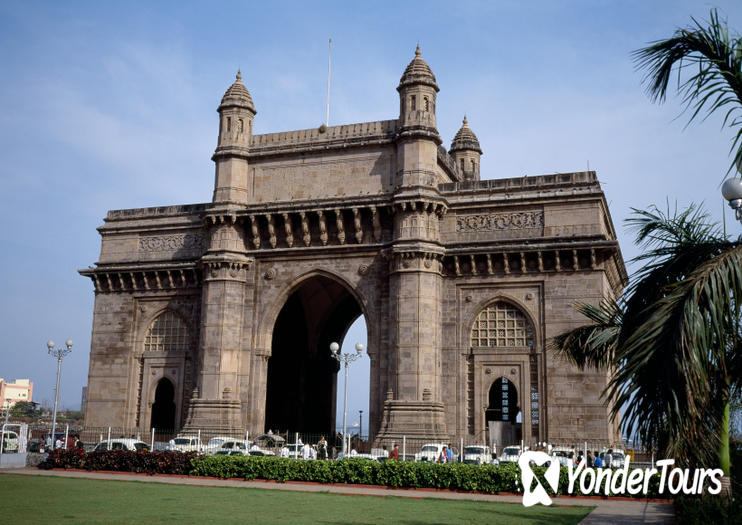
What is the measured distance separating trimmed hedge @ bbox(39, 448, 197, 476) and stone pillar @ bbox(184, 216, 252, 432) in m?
6.59

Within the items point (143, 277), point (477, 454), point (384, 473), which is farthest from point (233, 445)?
point (143, 277)

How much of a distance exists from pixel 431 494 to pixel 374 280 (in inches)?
556

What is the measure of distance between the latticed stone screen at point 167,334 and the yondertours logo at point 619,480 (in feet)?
69.2

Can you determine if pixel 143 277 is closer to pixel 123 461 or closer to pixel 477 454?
pixel 123 461

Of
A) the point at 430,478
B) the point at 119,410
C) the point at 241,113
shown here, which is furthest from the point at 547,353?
the point at 119,410

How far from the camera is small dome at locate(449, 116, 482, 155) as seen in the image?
48.2 m

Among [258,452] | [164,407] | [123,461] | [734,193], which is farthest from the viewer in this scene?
[164,407]

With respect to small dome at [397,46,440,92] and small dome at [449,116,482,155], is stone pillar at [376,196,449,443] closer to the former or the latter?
small dome at [397,46,440,92]

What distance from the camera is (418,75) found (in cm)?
3531

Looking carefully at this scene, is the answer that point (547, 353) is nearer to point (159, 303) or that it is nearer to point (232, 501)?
point (232, 501)

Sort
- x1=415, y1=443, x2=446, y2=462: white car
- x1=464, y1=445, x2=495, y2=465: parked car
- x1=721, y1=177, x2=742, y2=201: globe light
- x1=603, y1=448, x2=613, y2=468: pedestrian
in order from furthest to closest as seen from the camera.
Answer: x1=415, y1=443, x2=446, y2=462: white car
x1=464, y1=445, x2=495, y2=465: parked car
x1=603, y1=448, x2=613, y2=468: pedestrian
x1=721, y1=177, x2=742, y2=201: globe light

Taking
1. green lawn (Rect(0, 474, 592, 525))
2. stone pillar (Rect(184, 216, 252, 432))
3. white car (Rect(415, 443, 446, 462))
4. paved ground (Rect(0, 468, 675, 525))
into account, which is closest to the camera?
green lawn (Rect(0, 474, 592, 525))

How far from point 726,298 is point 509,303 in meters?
24.7

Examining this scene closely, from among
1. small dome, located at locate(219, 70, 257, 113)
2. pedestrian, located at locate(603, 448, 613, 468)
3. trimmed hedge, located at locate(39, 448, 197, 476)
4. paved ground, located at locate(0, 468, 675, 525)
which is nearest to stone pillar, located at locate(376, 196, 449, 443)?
pedestrian, located at locate(603, 448, 613, 468)
